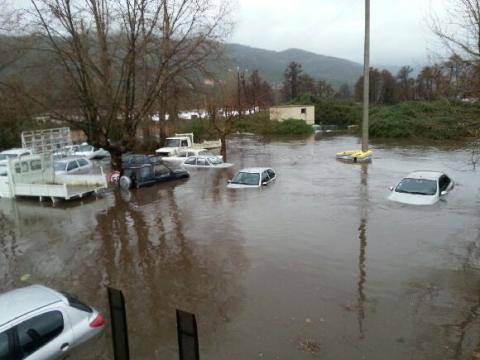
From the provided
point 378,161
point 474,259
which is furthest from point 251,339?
point 378,161

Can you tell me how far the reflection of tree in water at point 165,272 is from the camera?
26.2 ft

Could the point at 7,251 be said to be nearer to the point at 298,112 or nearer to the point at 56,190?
the point at 56,190

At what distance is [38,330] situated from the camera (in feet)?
20.0

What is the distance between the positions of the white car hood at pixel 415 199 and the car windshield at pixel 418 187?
10.4 inches

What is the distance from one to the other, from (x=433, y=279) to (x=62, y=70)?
1987cm

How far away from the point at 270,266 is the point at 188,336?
5.96m

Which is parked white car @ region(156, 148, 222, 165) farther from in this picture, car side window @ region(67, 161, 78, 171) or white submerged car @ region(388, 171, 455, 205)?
white submerged car @ region(388, 171, 455, 205)

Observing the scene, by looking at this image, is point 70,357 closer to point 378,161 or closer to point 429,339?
point 429,339

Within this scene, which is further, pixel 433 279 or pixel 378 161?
pixel 378 161

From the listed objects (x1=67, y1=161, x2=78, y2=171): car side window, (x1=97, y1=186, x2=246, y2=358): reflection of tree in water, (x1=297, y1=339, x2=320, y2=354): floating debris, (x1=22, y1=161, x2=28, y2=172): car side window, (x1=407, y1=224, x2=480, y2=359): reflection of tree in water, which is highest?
(x1=22, y1=161, x2=28, y2=172): car side window

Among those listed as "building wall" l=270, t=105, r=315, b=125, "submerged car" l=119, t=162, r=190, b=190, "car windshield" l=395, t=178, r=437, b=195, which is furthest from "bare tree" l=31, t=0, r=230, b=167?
"building wall" l=270, t=105, r=315, b=125

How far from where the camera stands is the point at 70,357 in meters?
6.88

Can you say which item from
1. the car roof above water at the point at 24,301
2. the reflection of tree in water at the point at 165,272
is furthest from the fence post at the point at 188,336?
the car roof above water at the point at 24,301

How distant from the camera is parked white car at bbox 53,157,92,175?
2520cm
